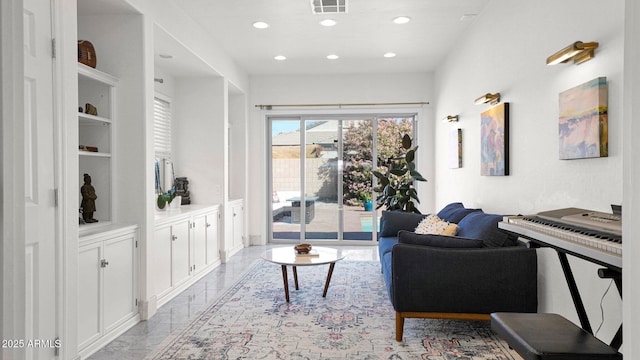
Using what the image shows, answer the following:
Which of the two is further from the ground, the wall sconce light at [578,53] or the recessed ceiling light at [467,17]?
the recessed ceiling light at [467,17]

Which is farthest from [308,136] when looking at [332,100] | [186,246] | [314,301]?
[314,301]

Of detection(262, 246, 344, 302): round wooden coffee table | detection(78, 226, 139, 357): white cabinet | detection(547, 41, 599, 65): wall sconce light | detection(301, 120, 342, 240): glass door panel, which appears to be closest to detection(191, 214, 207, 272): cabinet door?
detection(262, 246, 344, 302): round wooden coffee table

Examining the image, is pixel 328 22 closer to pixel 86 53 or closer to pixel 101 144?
pixel 86 53

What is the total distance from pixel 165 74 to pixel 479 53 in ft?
11.7

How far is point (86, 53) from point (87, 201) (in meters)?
1.08

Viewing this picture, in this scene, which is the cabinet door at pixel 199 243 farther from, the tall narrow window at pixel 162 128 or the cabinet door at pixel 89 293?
the cabinet door at pixel 89 293

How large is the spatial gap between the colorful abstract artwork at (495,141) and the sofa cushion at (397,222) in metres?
1.01

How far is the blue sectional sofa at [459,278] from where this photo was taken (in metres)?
2.78

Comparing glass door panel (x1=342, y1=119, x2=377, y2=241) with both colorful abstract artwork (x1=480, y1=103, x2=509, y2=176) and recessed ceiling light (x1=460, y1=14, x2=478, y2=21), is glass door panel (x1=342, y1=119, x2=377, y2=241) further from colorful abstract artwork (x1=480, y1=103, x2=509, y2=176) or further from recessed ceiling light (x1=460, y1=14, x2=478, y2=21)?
colorful abstract artwork (x1=480, y1=103, x2=509, y2=176)

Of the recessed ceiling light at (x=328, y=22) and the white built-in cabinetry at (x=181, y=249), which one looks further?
the recessed ceiling light at (x=328, y=22)

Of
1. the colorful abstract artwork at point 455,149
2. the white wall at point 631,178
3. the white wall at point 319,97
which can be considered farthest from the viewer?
the white wall at point 319,97

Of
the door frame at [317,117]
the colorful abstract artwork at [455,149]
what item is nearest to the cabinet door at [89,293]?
the colorful abstract artwork at [455,149]

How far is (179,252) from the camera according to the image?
4.20 metres

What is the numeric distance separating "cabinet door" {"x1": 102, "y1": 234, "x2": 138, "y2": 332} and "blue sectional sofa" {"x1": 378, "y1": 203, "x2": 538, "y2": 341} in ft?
6.39
